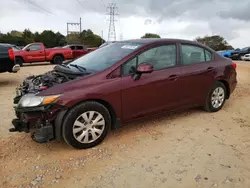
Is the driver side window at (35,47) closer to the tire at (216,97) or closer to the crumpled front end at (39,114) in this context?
the tire at (216,97)

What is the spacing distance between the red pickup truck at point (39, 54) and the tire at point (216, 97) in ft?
44.1

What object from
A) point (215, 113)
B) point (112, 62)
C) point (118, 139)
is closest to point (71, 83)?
point (112, 62)

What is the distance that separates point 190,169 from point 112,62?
6.07 ft

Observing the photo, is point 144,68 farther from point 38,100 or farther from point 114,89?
point 38,100

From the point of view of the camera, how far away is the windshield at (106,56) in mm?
3831

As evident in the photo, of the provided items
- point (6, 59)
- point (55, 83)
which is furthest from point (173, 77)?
point (6, 59)

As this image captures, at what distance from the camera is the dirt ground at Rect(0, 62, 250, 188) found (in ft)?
9.15

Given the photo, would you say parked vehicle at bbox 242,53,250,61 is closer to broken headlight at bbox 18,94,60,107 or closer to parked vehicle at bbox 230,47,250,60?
parked vehicle at bbox 230,47,250,60

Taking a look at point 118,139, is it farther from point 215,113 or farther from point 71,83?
point 215,113

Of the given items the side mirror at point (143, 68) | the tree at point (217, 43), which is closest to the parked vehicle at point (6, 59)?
the side mirror at point (143, 68)

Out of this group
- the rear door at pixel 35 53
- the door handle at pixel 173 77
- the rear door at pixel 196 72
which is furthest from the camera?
the rear door at pixel 35 53

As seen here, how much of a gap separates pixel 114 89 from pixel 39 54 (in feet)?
46.9

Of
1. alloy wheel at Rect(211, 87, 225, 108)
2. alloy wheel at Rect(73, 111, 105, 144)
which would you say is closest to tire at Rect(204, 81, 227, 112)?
alloy wheel at Rect(211, 87, 225, 108)

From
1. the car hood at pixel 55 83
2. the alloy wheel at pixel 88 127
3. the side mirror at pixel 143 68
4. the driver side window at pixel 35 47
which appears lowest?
the alloy wheel at pixel 88 127
